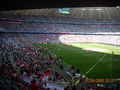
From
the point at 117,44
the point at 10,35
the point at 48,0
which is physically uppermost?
the point at 48,0

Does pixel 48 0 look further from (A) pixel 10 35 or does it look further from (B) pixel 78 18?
(B) pixel 78 18

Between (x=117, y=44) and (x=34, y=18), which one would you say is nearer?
(x=117, y=44)

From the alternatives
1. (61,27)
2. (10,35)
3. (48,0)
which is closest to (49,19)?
(61,27)

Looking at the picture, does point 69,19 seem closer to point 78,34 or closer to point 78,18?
point 78,18

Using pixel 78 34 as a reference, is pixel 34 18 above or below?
above

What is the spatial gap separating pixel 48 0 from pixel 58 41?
153ft

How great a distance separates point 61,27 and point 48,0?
5432 cm

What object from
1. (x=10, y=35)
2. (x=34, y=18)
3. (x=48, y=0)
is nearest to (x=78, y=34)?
(x=34, y=18)

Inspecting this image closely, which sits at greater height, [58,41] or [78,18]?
[78,18]

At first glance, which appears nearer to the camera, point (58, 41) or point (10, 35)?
point (10, 35)

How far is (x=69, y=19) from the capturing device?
69.1 meters

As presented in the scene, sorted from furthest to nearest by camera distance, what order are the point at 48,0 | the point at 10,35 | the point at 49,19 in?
the point at 49,19, the point at 10,35, the point at 48,0

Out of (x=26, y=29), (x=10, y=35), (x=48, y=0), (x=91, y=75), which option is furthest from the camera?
(x=26, y=29)

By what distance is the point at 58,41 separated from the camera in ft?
192
